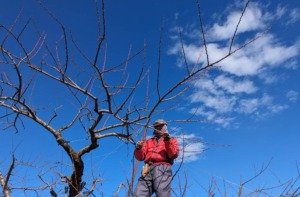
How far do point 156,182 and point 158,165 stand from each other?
208mm

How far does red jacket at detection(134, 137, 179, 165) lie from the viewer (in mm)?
4062

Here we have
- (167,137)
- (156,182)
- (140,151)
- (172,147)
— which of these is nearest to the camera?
(167,137)

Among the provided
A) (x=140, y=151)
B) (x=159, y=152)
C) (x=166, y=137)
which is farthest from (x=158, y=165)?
(x=166, y=137)

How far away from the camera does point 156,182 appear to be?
4.15 m

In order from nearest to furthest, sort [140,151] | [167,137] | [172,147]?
[167,137] → [172,147] → [140,151]

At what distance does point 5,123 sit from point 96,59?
257cm

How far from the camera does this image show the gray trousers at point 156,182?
408cm

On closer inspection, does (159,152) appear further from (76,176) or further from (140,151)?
(76,176)

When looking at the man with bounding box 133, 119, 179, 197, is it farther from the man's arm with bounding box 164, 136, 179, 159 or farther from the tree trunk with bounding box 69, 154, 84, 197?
the tree trunk with bounding box 69, 154, 84, 197

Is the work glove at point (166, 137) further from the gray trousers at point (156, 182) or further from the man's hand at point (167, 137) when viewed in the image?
the gray trousers at point (156, 182)

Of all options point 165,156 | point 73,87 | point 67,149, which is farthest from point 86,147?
point 73,87

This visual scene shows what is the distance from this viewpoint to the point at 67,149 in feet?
14.1

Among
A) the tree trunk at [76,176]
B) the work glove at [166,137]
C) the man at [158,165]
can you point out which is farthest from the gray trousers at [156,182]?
the tree trunk at [76,176]


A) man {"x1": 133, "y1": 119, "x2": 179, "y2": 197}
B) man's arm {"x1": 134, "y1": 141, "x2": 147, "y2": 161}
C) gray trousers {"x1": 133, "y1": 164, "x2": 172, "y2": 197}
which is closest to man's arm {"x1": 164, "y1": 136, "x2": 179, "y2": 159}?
man {"x1": 133, "y1": 119, "x2": 179, "y2": 197}
